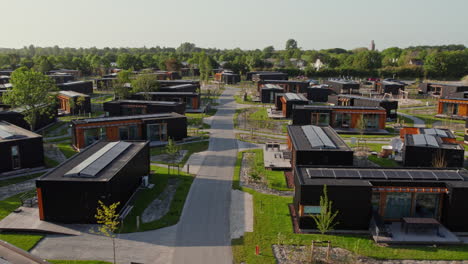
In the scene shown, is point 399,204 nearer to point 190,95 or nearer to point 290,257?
point 290,257

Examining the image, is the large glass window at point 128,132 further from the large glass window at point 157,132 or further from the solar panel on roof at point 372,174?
the solar panel on roof at point 372,174

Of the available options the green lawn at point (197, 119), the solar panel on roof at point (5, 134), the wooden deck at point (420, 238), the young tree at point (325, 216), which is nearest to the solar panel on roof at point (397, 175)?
the wooden deck at point (420, 238)

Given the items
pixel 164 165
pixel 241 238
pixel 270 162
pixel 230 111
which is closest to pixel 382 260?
A: pixel 241 238

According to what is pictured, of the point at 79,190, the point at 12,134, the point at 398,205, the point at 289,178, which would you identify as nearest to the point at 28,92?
the point at 12,134

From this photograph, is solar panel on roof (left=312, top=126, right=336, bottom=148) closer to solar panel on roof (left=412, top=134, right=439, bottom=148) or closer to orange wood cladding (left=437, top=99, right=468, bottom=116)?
solar panel on roof (left=412, top=134, right=439, bottom=148)

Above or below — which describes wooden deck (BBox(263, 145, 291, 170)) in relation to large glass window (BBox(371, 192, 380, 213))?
below

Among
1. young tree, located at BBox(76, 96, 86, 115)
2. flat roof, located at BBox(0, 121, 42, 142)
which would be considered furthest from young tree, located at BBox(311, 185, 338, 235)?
young tree, located at BBox(76, 96, 86, 115)

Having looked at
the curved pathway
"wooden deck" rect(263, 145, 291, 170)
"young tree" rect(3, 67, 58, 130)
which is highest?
"young tree" rect(3, 67, 58, 130)
